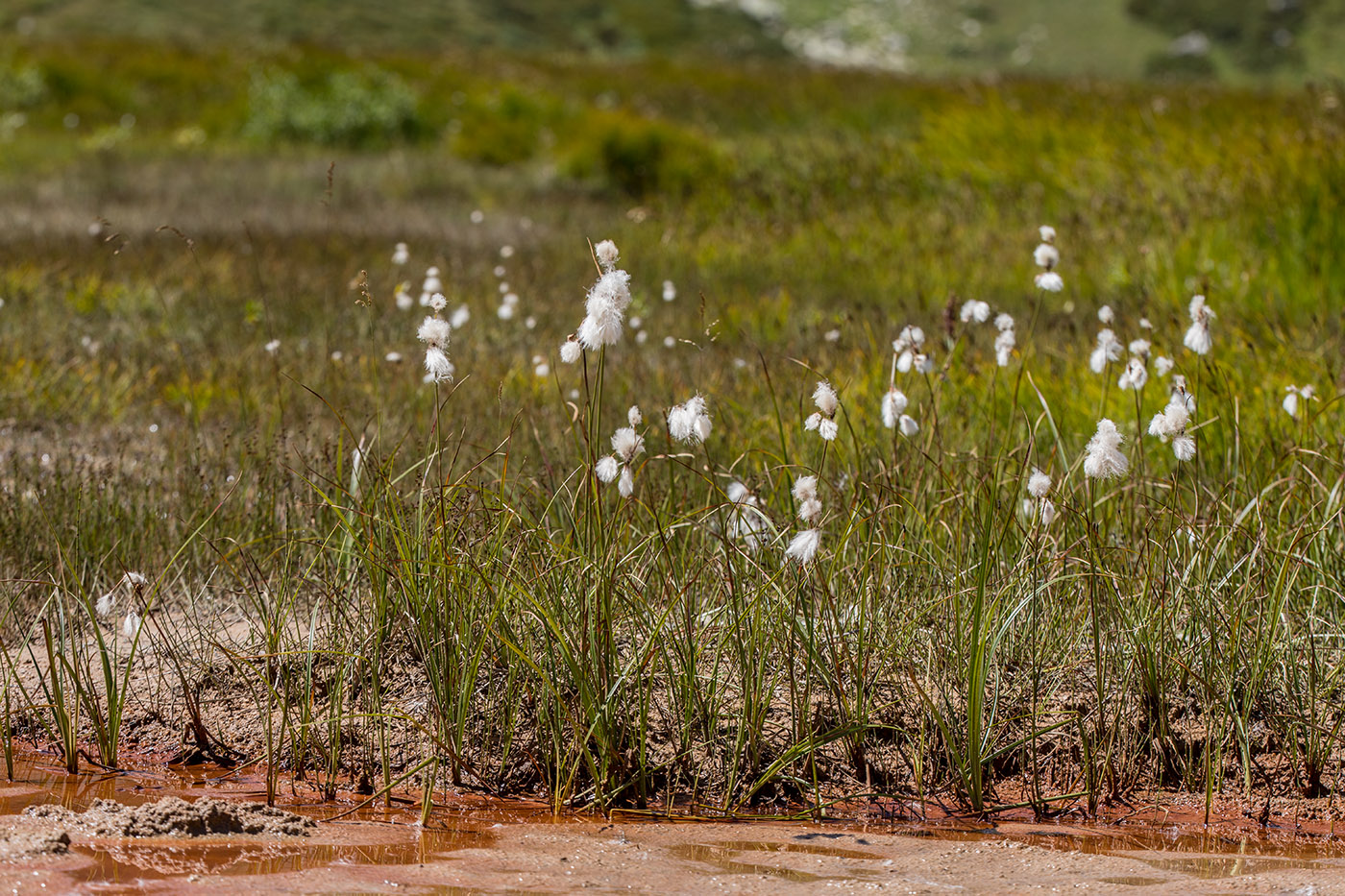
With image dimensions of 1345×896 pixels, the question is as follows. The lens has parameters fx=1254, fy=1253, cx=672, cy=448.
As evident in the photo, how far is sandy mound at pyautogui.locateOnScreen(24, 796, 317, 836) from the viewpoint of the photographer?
7.36 feet

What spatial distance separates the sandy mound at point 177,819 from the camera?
2.24m

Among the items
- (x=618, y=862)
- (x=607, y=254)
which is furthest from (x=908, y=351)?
(x=618, y=862)

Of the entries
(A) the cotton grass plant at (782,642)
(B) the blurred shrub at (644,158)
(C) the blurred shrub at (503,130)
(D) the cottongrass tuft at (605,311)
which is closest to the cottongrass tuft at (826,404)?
(A) the cotton grass plant at (782,642)

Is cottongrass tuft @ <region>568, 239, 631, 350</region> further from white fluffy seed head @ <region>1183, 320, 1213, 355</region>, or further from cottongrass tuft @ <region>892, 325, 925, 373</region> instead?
white fluffy seed head @ <region>1183, 320, 1213, 355</region>

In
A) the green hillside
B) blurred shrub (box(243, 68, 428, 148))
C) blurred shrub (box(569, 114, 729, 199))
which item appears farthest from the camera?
the green hillside

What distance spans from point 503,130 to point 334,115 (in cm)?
241

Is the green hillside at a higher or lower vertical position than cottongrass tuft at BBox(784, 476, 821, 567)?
higher

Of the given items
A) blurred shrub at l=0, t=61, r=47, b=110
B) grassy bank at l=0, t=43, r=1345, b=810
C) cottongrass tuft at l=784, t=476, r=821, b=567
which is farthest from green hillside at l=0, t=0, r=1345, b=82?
cottongrass tuft at l=784, t=476, r=821, b=567

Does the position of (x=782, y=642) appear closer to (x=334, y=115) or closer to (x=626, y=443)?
(x=626, y=443)

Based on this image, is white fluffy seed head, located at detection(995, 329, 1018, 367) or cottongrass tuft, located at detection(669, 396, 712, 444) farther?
white fluffy seed head, located at detection(995, 329, 1018, 367)

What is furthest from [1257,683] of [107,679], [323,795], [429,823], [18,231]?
[18,231]

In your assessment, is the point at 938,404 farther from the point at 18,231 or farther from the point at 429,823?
the point at 18,231

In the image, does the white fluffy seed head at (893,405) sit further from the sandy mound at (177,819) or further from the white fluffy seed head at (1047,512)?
the sandy mound at (177,819)

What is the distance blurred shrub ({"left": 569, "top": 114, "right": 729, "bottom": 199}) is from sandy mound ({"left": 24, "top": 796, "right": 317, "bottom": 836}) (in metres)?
10.1
